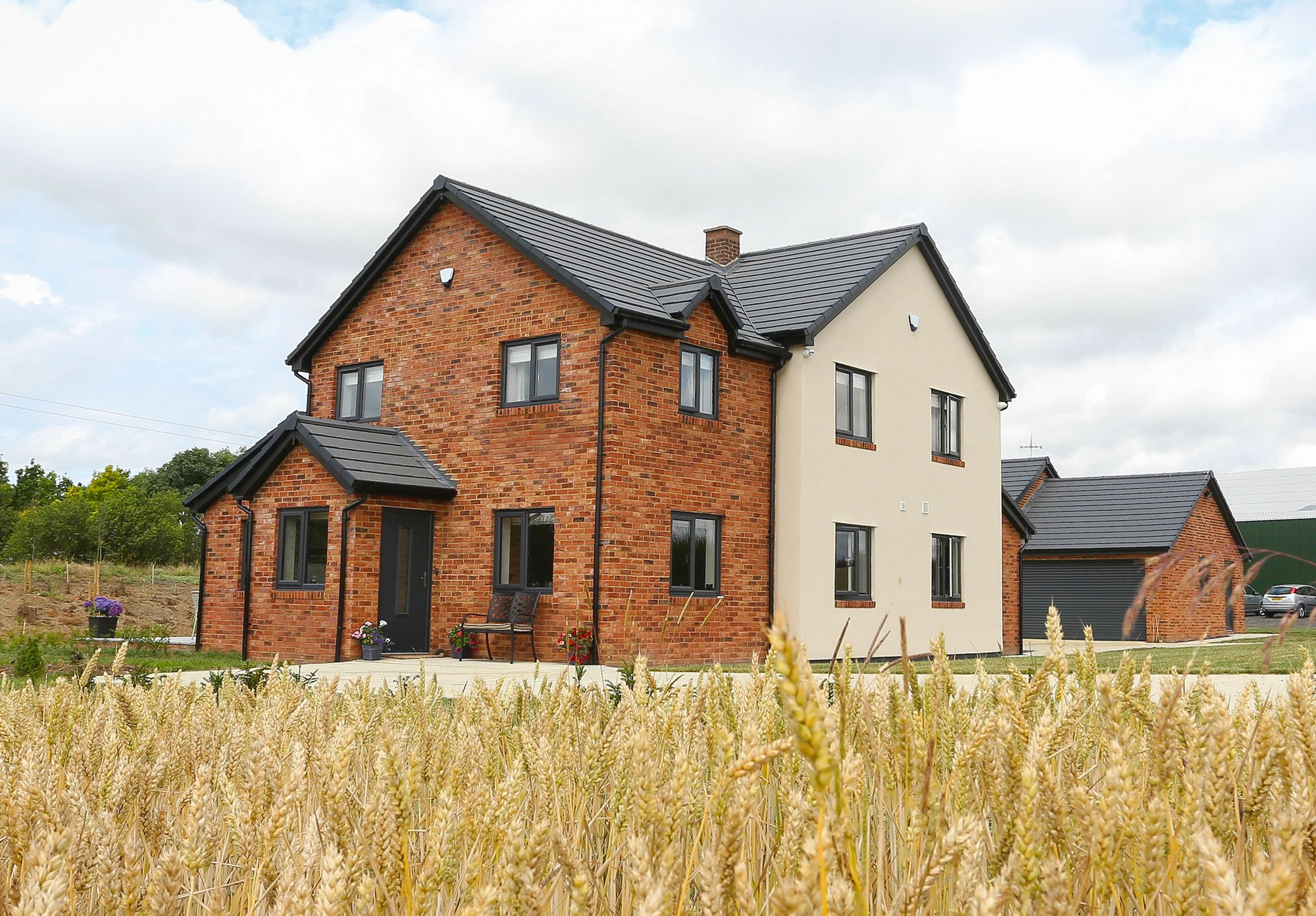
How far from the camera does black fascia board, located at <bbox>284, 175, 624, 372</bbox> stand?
17234mm

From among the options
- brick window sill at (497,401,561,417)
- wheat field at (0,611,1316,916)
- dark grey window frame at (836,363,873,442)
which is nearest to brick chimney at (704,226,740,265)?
dark grey window frame at (836,363,873,442)

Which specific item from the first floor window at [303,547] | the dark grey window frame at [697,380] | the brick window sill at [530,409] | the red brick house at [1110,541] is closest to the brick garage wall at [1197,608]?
the red brick house at [1110,541]

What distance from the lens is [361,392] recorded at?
20.5 metres

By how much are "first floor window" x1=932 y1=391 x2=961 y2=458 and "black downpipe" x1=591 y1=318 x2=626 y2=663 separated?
8053 mm

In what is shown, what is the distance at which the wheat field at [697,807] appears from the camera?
1312 millimetres

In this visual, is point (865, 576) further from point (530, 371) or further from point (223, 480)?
point (223, 480)

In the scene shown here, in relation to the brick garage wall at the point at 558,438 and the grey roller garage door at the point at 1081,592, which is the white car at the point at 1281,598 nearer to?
the grey roller garage door at the point at 1081,592

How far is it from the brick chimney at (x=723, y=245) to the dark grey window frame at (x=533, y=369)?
22.2 ft

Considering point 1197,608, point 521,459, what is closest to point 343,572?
point 521,459

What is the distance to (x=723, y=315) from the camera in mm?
18328

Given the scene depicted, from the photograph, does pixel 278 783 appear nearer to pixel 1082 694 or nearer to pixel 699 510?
pixel 1082 694

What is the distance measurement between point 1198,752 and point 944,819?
0.49 m

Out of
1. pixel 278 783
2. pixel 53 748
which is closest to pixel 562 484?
pixel 53 748

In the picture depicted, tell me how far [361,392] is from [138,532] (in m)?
24.3
